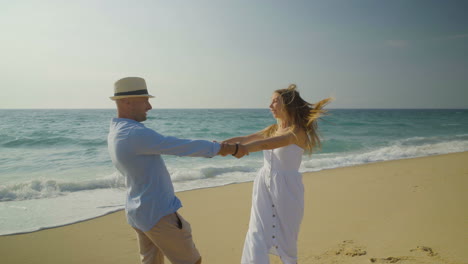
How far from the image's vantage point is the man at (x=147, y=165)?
76.5 inches

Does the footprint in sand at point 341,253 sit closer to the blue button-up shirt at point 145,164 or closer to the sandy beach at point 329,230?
the sandy beach at point 329,230

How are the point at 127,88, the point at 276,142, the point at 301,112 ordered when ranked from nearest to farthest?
1. the point at 127,88
2. the point at 276,142
3. the point at 301,112

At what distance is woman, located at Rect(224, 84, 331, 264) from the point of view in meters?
2.65

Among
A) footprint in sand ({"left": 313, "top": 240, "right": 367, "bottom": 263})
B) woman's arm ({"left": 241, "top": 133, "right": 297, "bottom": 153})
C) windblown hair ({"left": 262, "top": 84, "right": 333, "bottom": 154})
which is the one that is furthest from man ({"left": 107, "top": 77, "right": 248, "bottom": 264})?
footprint in sand ({"left": 313, "top": 240, "right": 367, "bottom": 263})

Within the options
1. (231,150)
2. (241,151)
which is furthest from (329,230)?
(231,150)

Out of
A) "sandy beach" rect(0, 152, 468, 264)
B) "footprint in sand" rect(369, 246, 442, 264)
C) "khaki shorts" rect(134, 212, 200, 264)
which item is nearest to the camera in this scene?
"khaki shorts" rect(134, 212, 200, 264)

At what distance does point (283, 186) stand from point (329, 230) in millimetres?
2469

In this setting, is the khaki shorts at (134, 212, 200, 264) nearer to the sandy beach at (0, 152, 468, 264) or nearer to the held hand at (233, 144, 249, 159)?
the held hand at (233, 144, 249, 159)

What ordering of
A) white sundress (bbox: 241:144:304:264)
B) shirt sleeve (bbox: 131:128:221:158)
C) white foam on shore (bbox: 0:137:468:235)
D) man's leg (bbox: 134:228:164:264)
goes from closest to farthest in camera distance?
shirt sleeve (bbox: 131:128:221:158), man's leg (bbox: 134:228:164:264), white sundress (bbox: 241:144:304:264), white foam on shore (bbox: 0:137:468:235)

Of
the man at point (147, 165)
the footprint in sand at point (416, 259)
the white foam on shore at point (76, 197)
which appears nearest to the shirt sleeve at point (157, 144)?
the man at point (147, 165)

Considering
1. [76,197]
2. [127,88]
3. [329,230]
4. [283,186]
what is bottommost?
[76,197]

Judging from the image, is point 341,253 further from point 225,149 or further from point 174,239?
point 174,239

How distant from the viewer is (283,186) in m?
2.67

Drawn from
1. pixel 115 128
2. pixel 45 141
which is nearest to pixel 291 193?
pixel 115 128
